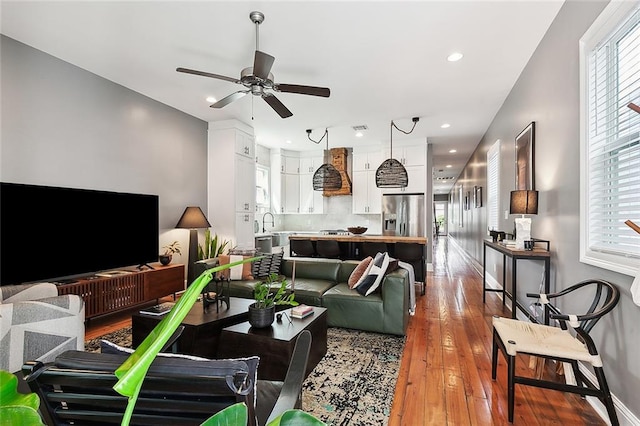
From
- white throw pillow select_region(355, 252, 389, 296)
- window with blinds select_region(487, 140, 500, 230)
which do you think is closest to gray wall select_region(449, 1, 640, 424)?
window with blinds select_region(487, 140, 500, 230)

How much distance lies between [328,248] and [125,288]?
9.06 feet

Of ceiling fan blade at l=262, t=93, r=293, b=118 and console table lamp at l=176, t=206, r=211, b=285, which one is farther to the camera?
console table lamp at l=176, t=206, r=211, b=285

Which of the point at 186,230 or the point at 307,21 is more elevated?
the point at 307,21

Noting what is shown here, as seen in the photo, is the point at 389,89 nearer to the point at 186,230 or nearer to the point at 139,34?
the point at 139,34

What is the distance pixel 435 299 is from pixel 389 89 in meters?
2.98

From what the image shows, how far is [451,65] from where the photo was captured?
128 inches

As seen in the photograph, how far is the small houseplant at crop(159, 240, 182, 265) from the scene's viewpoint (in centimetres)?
401

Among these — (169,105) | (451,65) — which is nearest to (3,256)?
(169,105)

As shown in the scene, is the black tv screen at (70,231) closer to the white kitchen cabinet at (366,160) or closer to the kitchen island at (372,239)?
the kitchen island at (372,239)

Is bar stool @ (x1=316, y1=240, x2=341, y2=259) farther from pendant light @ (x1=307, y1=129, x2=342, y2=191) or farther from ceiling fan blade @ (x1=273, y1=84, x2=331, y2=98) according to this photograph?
ceiling fan blade @ (x1=273, y1=84, x2=331, y2=98)

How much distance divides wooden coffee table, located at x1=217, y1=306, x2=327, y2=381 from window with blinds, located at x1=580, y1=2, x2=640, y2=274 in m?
1.94

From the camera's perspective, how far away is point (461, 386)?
2123 millimetres

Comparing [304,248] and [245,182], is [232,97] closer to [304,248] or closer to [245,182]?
[245,182]

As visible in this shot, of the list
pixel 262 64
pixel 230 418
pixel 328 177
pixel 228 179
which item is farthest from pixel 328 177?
pixel 230 418
